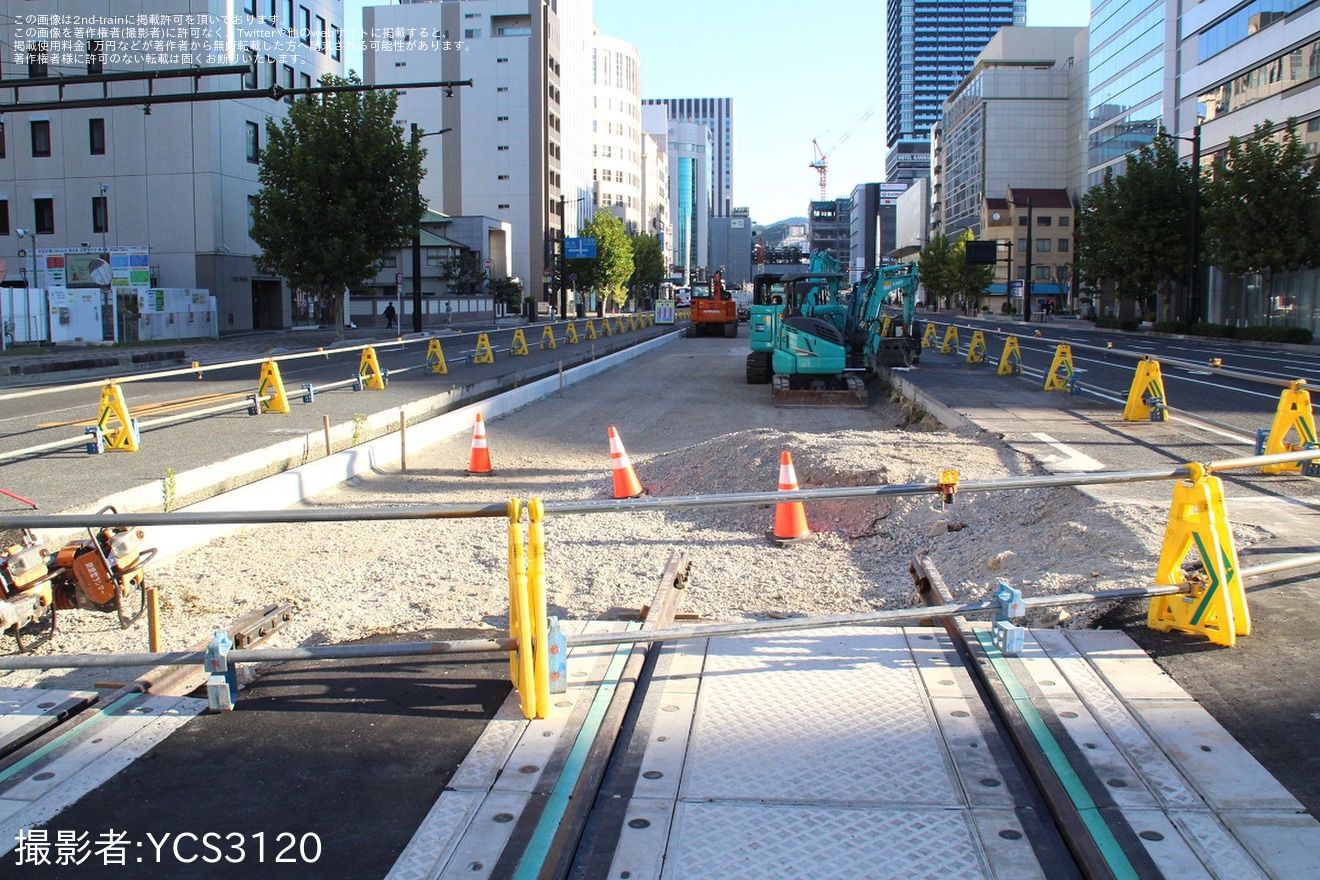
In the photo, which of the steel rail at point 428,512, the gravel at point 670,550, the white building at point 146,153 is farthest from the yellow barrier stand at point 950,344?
the steel rail at point 428,512

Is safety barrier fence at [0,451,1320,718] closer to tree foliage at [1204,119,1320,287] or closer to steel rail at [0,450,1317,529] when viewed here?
steel rail at [0,450,1317,529]

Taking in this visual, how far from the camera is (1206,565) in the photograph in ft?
18.2

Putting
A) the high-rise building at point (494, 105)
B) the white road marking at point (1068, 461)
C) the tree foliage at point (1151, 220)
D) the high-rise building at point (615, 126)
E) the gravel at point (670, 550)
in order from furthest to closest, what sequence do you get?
the high-rise building at point (615, 126)
the high-rise building at point (494, 105)
the tree foliage at point (1151, 220)
the white road marking at point (1068, 461)
the gravel at point (670, 550)

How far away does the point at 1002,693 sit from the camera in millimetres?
4984

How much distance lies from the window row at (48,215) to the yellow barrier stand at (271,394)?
A: 39.6 meters


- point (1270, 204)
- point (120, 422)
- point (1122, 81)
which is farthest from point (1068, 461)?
point (1122, 81)

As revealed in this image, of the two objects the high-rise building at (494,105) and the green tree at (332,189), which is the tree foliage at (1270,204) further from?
the high-rise building at (494,105)

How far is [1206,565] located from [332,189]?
4312 centimetres

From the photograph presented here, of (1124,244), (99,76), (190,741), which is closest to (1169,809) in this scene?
(190,741)

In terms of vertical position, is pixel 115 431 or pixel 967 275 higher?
pixel 967 275

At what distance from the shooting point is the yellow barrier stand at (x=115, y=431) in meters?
14.5

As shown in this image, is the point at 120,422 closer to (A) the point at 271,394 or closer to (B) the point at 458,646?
(A) the point at 271,394

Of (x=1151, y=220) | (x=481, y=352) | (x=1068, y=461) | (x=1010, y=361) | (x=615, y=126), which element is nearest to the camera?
(x=1068, y=461)

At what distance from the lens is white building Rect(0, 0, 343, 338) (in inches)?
1943
